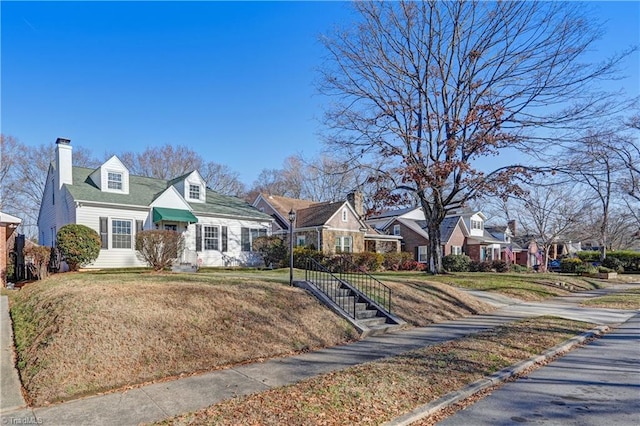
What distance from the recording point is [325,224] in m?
25.7

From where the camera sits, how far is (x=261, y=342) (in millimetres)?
7078

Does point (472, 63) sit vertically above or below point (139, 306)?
above

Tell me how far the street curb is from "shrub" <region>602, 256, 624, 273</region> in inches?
1304

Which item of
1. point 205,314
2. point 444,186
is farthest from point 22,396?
point 444,186

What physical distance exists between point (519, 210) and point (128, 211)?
3647 cm

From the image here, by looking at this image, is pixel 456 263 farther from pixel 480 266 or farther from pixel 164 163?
pixel 164 163

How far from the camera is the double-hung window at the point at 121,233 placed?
17.3 meters

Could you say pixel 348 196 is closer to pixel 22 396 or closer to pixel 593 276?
pixel 593 276

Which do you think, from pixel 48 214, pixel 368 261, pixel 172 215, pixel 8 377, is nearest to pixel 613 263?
pixel 368 261

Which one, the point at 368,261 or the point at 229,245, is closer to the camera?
the point at 229,245

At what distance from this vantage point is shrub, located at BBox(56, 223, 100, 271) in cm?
1476

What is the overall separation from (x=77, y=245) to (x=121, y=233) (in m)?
2.72

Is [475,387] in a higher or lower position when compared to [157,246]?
lower

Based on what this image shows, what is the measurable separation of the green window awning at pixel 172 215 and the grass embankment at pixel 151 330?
8233 millimetres
